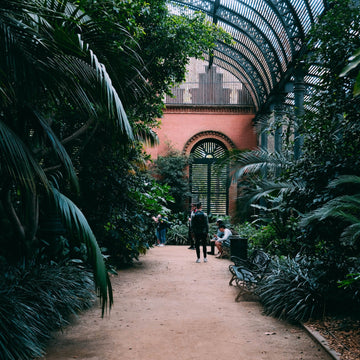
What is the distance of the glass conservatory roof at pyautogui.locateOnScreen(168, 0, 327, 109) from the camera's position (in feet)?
30.3

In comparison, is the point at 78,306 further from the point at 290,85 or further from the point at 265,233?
the point at 290,85

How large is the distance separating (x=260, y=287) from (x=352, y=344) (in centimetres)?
212

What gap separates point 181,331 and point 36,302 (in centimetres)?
177

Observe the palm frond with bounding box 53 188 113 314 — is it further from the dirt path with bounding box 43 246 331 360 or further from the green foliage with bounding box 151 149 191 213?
the green foliage with bounding box 151 149 191 213

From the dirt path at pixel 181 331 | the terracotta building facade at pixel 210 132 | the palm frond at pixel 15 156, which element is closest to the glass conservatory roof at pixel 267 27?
the terracotta building facade at pixel 210 132

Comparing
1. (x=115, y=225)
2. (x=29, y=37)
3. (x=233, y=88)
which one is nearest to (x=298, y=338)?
(x=29, y=37)

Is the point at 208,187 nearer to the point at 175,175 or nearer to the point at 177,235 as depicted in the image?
the point at 175,175

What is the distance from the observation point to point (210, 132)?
19484 millimetres

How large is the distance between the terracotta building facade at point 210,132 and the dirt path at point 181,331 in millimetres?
12316

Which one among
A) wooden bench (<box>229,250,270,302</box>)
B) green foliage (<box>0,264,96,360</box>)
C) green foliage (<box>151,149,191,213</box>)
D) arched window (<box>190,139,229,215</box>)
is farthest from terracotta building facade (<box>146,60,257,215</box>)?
green foliage (<box>0,264,96,360</box>)

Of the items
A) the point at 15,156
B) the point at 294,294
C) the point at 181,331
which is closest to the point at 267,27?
the point at 294,294

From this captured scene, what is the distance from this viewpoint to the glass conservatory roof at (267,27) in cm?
924

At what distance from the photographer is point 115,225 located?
8406 millimetres

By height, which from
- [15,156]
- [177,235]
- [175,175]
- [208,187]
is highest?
[175,175]
